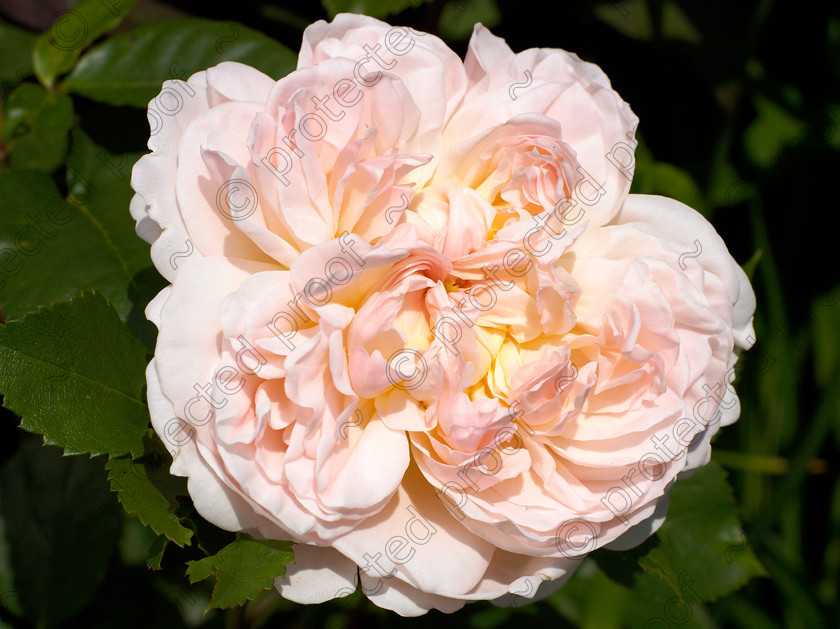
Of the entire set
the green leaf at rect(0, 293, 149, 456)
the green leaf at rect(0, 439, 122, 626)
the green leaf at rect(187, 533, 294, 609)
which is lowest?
the green leaf at rect(0, 439, 122, 626)

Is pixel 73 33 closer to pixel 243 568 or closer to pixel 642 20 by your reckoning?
pixel 243 568

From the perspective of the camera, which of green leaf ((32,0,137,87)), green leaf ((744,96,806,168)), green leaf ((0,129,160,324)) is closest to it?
green leaf ((0,129,160,324))

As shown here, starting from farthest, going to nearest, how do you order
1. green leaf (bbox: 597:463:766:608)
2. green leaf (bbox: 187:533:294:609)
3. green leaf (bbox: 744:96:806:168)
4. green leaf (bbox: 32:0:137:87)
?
1. green leaf (bbox: 744:96:806:168)
2. green leaf (bbox: 597:463:766:608)
3. green leaf (bbox: 32:0:137:87)
4. green leaf (bbox: 187:533:294:609)

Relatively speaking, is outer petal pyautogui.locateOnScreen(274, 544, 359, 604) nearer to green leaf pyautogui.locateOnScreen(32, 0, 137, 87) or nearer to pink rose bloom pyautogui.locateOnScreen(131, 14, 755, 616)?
pink rose bloom pyautogui.locateOnScreen(131, 14, 755, 616)

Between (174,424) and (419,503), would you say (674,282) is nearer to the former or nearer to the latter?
(419,503)

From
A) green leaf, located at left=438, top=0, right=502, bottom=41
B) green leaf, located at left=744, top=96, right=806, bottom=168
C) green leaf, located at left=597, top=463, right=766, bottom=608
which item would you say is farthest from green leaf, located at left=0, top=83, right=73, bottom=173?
green leaf, located at left=744, top=96, right=806, bottom=168

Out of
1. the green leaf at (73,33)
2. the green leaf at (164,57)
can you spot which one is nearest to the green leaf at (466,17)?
the green leaf at (164,57)
